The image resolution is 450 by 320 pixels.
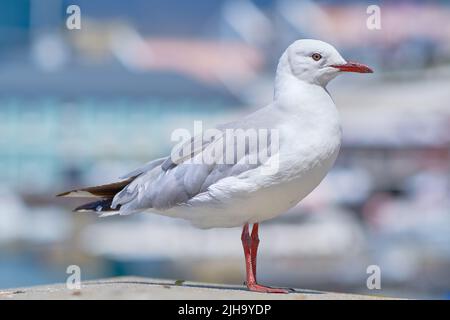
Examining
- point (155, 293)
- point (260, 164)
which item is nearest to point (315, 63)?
point (260, 164)

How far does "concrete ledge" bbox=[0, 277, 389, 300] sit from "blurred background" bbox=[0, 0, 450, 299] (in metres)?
4.83

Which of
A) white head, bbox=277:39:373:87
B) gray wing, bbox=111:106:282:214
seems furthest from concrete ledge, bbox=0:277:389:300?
white head, bbox=277:39:373:87

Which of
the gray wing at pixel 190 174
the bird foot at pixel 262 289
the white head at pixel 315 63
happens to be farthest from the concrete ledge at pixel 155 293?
the white head at pixel 315 63

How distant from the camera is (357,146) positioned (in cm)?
2302

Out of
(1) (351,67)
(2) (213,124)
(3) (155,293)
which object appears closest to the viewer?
(3) (155,293)

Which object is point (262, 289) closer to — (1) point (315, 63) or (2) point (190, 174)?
(2) point (190, 174)

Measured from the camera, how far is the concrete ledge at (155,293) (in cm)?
337

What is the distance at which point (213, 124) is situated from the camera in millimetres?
14602

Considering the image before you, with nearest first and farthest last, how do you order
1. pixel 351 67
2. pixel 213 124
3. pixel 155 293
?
pixel 155 293 → pixel 351 67 → pixel 213 124

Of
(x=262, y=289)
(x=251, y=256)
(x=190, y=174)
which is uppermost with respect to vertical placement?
(x=190, y=174)

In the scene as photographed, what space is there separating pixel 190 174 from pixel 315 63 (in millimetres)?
562
